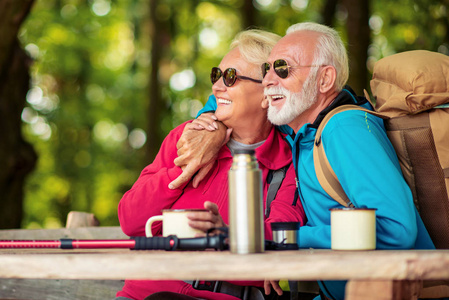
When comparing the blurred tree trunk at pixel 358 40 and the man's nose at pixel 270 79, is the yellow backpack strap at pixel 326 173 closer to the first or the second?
the man's nose at pixel 270 79

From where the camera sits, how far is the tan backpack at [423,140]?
2699mm

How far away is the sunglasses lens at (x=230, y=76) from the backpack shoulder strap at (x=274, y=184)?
0.59 meters

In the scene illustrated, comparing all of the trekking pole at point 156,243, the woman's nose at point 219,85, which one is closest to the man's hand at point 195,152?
the woman's nose at point 219,85

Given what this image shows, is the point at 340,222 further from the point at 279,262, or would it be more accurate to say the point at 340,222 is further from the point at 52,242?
the point at 52,242

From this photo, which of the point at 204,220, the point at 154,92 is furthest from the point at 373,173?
the point at 154,92

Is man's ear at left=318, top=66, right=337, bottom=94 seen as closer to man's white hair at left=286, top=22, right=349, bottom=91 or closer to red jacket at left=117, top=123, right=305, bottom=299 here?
man's white hair at left=286, top=22, right=349, bottom=91

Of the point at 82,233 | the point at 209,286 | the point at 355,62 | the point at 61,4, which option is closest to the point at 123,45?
the point at 61,4

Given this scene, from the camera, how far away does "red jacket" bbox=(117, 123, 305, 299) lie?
3.09m

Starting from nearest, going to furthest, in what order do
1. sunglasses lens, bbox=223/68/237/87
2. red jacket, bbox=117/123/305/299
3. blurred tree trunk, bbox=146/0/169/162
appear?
red jacket, bbox=117/123/305/299, sunglasses lens, bbox=223/68/237/87, blurred tree trunk, bbox=146/0/169/162

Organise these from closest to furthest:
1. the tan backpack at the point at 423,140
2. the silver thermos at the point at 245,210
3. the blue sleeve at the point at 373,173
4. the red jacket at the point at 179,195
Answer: the silver thermos at the point at 245,210 → the blue sleeve at the point at 373,173 → the tan backpack at the point at 423,140 → the red jacket at the point at 179,195

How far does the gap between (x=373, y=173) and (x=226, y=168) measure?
1.14 meters

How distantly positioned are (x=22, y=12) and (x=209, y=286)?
391 centimetres

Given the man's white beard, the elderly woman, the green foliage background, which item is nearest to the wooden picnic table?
the elderly woman

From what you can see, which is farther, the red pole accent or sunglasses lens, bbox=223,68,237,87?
sunglasses lens, bbox=223,68,237,87
